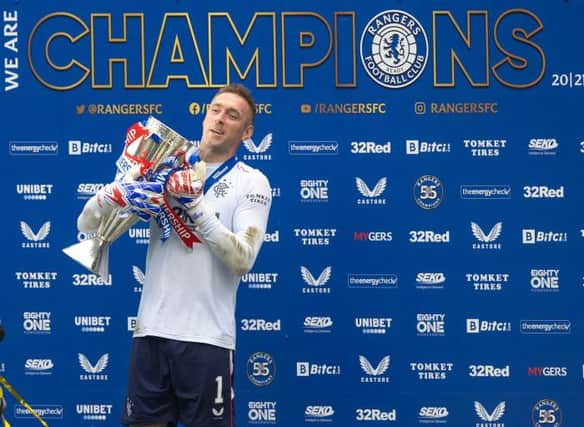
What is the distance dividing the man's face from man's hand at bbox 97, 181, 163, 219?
37 cm

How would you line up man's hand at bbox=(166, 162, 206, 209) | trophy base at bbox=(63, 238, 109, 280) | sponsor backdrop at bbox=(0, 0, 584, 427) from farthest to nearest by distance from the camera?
sponsor backdrop at bbox=(0, 0, 584, 427)
trophy base at bbox=(63, 238, 109, 280)
man's hand at bbox=(166, 162, 206, 209)

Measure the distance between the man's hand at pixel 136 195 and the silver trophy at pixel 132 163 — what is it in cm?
6

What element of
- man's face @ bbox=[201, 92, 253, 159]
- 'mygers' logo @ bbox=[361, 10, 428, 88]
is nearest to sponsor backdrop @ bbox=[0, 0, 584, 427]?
'mygers' logo @ bbox=[361, 10, 428, 88]

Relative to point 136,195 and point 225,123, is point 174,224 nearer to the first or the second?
point 136,195

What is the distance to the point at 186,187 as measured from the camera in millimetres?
3080

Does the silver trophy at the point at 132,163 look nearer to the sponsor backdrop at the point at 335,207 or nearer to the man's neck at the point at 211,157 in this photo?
the man's neck at the point at 211,157

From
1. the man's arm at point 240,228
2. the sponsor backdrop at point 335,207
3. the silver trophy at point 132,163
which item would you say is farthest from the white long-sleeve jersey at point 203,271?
the sponsor backdrop at point 335,207

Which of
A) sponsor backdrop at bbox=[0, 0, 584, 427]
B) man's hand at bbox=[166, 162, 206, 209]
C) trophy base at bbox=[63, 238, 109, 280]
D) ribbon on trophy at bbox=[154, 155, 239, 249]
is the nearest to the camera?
man's hand at bbox=[166, 162, 206, 209]

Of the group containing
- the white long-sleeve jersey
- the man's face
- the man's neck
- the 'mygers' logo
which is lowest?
the white long-sleeve jersey

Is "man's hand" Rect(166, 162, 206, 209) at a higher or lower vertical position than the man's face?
lower

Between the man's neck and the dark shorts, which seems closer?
the dark shorts

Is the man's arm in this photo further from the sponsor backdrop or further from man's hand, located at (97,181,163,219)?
the sponsor backdrop

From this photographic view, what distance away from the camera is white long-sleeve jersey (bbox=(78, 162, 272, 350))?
3213mm

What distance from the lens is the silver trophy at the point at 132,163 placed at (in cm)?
322
